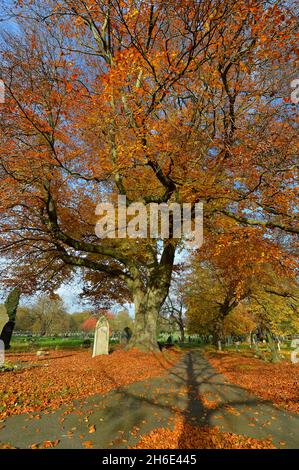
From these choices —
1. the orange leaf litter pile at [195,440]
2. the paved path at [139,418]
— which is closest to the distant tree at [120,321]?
the paved path at [139,418]

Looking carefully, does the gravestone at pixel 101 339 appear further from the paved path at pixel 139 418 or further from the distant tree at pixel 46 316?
the distant tree at pixel 46 316

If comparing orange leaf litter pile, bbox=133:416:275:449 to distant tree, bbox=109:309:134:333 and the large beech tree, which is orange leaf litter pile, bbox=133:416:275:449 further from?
distant tree, bbox=109:309:134:333

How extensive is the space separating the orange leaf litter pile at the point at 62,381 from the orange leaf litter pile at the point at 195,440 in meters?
2.64

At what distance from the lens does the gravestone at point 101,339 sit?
1420 cm

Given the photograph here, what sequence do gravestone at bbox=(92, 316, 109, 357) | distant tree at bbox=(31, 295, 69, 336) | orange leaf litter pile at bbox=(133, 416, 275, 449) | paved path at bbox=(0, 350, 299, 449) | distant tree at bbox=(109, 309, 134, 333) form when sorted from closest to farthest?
orange leaf litter pile at bbox=(133, 416, 275, 449), paved path at bbox=(0, 350, 299, 449), gravestone at bbox=(92, 316, 109, 357), distant tree at bbox=(31, 295, 69, 336), distant tree at bbox=(109, 309, 134, 333)

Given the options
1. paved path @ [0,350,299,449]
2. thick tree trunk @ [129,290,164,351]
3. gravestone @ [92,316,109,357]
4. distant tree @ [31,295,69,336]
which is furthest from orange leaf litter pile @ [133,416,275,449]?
distant tree @ [31,295,69,336]

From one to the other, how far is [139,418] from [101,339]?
9341 mm

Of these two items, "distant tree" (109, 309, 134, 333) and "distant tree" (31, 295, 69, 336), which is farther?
"distant tree" (109, 309, 134, 333)

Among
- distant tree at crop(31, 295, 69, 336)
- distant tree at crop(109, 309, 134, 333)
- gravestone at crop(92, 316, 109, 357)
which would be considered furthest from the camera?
distant tree at crop(109, 309, 134, 333)

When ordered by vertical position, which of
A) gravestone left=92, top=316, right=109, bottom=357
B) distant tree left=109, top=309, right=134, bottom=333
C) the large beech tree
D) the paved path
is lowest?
distant tree left=109, top=309, right=134, bottom=333

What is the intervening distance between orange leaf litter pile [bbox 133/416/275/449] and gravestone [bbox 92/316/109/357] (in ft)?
32.3

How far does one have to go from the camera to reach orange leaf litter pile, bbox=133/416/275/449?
438 cm
